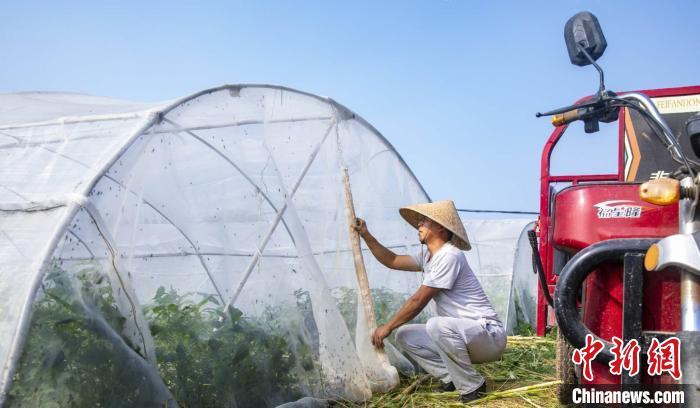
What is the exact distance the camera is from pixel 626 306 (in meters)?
2.65

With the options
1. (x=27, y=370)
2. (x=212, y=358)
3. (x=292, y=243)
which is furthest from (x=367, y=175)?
(x=27, y=370)

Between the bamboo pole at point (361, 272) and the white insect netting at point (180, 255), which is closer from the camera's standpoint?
the white insect netting at point (180, 255)

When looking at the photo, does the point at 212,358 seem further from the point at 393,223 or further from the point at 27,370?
the point at 393,223

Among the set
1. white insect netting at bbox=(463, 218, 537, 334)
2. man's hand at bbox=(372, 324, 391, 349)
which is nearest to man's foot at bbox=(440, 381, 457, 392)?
man's hand at bbox=(372, 324, 391, 349)

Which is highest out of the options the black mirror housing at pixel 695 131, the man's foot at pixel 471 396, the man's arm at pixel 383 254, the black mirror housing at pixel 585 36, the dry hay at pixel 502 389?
the black mirror housing at pixel 585 36

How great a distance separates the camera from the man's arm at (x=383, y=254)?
4.92 metres

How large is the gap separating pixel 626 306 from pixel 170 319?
2.45 m

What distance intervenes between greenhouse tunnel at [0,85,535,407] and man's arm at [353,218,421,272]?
0.54 feet

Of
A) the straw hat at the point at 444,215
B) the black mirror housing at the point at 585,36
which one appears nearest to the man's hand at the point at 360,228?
the straw hat at the point at 444,215

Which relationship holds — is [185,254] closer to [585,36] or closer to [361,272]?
[361,272]

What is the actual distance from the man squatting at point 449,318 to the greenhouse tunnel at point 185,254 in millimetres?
425

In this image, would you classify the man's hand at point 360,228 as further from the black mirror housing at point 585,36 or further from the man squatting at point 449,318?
the black mirror housing at point 585,36

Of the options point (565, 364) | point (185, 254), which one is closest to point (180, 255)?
point (185, 254)

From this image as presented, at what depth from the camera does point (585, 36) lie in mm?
2766
